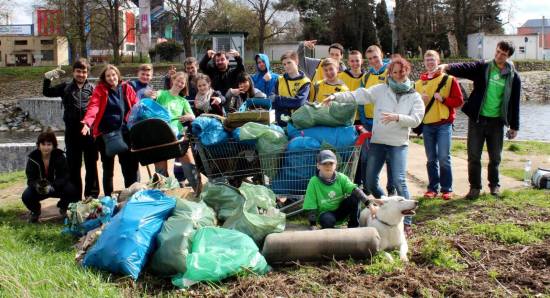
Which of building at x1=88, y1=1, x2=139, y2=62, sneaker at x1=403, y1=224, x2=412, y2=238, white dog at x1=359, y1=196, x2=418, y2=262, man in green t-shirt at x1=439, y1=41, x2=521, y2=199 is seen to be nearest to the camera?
white dog at x1=359, y1=196, x2=418, y2=262

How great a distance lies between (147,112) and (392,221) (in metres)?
2.79

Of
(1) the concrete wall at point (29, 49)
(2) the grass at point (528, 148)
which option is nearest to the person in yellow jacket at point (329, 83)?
(2) the grass at point (528, 148)

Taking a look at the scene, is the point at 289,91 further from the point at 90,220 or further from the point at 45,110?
the point at 45,110

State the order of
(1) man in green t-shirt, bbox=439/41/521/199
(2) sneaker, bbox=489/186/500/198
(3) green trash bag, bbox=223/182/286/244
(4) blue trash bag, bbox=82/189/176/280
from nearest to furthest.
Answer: (4) blue trash bag, bbox=82/189/176/280 < (3) green trash bag, bbox=223/182/286/244 < (1) man in green t-shirt, bbox=439/41/521/199 < (2) sneaker, bbox=489/186/500/198

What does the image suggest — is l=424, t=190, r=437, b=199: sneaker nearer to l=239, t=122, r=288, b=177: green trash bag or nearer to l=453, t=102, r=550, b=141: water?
l=239, t=122, r=288, b=177: green trash bag

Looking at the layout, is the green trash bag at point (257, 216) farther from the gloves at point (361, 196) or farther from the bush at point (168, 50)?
the bush at point (168, 50)

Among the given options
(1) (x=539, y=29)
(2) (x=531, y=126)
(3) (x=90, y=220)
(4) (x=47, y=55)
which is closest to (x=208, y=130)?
(3) (x=90, y=220)

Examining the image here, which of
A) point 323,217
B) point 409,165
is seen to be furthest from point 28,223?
point 409,165

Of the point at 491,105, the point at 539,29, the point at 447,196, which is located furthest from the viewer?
the point at 539,29

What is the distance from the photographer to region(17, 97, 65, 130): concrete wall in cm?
2893

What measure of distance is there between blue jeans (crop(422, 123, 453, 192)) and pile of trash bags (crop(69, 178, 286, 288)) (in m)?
2.55

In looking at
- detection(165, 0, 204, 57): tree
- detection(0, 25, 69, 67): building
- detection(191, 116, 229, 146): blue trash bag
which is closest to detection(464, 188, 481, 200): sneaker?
detection(191, 116, 229, 146): blue trash bag

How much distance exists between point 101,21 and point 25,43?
823 inches

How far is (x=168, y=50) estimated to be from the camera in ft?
163
